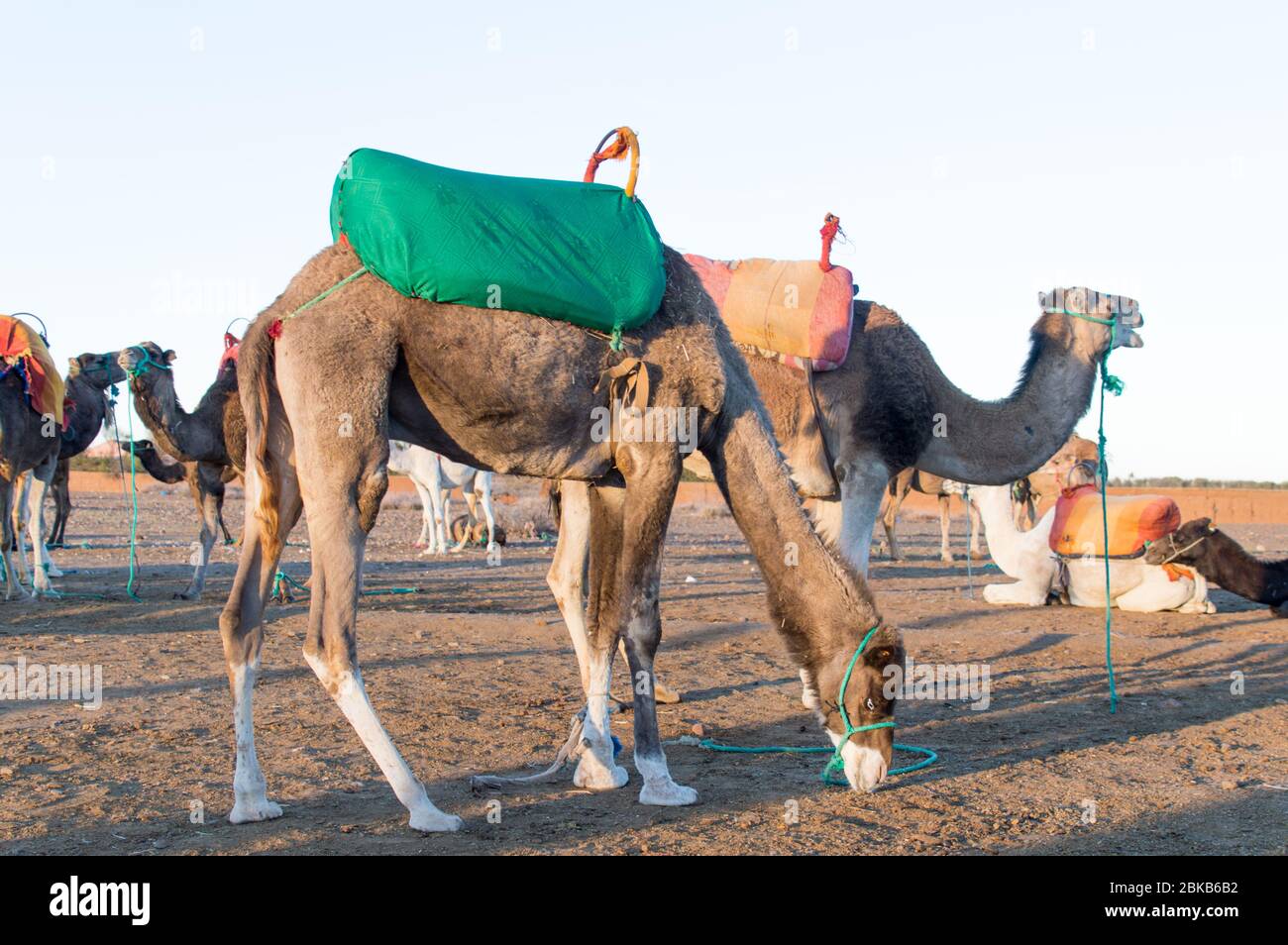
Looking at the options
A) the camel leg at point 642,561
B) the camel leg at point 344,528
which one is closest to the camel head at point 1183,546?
the camel leg at point 642,561

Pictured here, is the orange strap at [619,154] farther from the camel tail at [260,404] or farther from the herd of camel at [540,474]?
the camel tail at [260,404]

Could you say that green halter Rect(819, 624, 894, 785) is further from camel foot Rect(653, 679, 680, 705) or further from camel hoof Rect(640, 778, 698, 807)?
camel foot Rect(653, 679, 680, 705)

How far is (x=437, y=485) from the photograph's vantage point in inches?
974

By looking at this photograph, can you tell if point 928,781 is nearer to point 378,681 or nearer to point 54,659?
point 378,681

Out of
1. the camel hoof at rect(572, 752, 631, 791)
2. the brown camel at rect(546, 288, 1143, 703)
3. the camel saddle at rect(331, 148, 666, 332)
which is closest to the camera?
the camel saddle at rect(331, 148, 666, 332)

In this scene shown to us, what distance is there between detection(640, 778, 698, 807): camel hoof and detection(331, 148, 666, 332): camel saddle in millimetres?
2277

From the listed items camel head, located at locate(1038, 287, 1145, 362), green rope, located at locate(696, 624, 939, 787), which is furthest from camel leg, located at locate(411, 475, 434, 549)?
green rope, located at locate(696, 624, 939, 787)

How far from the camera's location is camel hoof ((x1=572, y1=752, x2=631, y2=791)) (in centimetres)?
640

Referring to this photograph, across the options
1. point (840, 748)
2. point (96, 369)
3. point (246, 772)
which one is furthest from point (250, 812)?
point (96, 369)

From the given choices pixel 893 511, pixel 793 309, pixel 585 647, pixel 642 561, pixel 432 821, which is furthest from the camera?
pixel 893 511

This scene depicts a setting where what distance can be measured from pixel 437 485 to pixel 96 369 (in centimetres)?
791

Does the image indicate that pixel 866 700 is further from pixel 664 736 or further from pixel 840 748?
pixel 664 736

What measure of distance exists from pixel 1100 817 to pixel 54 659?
26.0 ft

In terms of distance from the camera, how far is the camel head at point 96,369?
17938 mm
